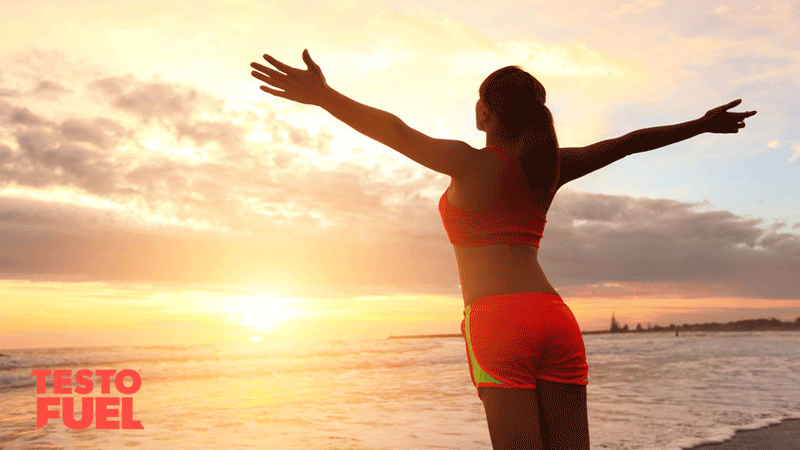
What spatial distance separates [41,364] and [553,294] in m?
22.1

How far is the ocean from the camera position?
6.82 metres

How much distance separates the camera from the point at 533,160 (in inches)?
75.4

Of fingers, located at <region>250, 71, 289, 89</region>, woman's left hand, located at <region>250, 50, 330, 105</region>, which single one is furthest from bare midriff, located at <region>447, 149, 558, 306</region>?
fingers, located at <region>250, 71, 289, 89</region>

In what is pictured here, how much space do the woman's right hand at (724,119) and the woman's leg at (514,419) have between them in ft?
5.41

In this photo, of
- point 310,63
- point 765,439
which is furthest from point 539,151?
point 765,439

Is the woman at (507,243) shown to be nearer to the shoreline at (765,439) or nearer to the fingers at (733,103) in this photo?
the fingers at (733,103)

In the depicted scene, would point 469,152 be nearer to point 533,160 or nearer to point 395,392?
point 533,160

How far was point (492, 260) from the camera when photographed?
1.94 meters

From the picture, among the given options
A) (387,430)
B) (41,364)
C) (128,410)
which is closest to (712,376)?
(387,430)

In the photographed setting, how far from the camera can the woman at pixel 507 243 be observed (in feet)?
6.03

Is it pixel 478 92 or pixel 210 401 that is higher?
pixel 478 92

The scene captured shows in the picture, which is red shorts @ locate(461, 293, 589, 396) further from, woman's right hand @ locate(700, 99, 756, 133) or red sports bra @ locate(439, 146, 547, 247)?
woman's right hand @ locate(700, 99, 756, 133)

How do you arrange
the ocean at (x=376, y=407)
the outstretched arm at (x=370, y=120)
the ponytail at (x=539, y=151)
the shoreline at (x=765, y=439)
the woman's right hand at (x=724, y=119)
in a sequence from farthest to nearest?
the ocean at (x=376, y=407)
the shoreline at (x=765, y=439)
the woman's right hand at (x=724, y=119)
the ponytail at (x=539, y=151)
the outstretched arm at (x=370, y=120)

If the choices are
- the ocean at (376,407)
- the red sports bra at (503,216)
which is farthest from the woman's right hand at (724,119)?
the ocean at (376,407)
